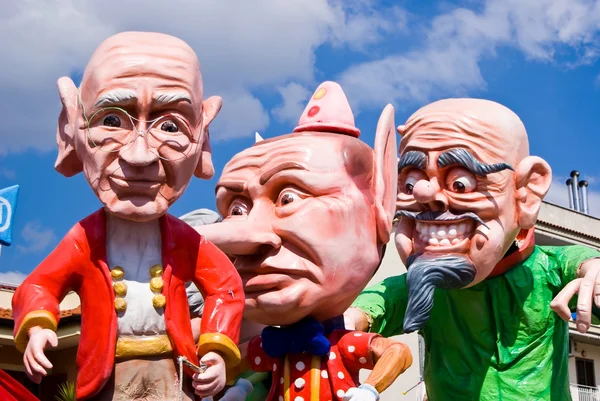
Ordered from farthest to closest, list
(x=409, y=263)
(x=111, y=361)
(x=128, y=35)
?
1. (x=409, y=263)
2. (x=128, y=35)
3. (x=111, y=361)

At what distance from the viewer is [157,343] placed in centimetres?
302

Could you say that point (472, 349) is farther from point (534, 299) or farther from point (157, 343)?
point (157, 343)

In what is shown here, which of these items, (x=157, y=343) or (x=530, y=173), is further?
(x=530, y=173)

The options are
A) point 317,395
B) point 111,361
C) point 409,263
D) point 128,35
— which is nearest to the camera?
point 111,361

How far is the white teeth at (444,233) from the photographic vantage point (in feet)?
13.9

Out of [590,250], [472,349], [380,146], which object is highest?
[380,146]

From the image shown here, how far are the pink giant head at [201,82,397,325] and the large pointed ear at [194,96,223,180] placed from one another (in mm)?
659

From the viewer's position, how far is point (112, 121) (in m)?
3.08

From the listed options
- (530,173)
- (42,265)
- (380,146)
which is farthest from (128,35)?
(530,173)

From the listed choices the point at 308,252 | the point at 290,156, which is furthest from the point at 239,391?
the point at 290,156

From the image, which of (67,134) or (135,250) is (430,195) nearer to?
(135,250)

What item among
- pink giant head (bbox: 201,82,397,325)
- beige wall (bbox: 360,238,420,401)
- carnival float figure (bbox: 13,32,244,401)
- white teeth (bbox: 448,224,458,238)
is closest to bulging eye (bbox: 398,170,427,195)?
pink giant head (bbox: 201,82,397,325)

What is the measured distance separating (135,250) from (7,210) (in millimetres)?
6477

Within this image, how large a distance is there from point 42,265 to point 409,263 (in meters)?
1.77
